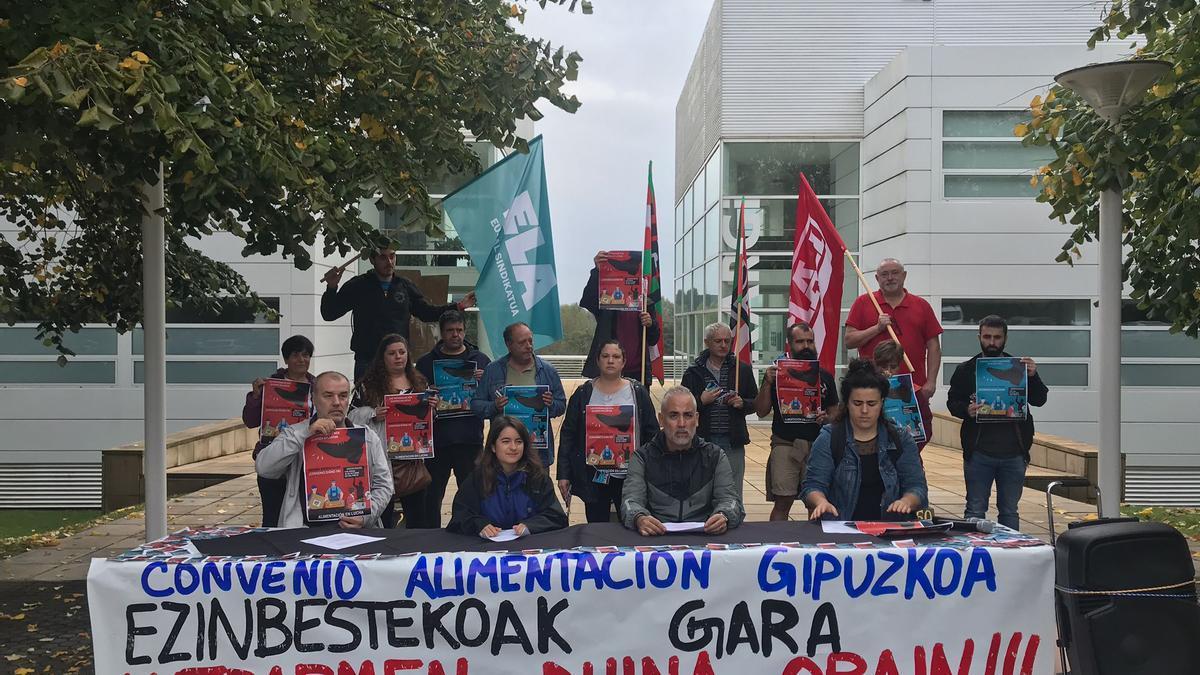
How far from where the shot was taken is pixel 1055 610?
471 centimetres

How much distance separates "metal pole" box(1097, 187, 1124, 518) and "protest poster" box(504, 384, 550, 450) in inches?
150

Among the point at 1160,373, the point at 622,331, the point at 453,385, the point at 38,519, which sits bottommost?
the point at 38,519

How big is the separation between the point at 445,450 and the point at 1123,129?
16.4 feet

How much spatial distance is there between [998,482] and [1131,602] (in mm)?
3099

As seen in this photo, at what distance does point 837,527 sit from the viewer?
5.19 metres

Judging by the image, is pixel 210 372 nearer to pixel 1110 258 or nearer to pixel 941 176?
pixel 941 176

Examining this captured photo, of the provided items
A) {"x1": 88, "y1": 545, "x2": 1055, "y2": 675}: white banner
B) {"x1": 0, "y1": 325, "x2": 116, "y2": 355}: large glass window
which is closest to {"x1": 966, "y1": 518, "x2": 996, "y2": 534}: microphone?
{"x1": 88, "y1": 545, "x2": 1055, "y2": 675}: white banner

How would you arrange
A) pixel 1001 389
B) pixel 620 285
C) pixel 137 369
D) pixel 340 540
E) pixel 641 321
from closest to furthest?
pixel 340 540 → pixel 1001 389 → pixel 620 285 → pixel 641 321 → pixel 137 369

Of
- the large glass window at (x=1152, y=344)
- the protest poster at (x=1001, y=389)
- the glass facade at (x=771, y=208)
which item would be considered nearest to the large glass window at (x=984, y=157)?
the glass facade at (x=771, y=208)

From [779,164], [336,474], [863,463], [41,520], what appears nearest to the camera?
[336,474]

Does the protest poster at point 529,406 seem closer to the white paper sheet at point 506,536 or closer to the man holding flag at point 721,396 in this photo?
the man holding flag at point 721,396

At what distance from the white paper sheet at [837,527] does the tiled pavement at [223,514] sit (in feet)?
13.7

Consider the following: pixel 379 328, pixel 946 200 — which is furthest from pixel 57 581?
pixel 946 200

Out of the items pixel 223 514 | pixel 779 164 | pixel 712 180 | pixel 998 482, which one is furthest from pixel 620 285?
pixel 712 180
